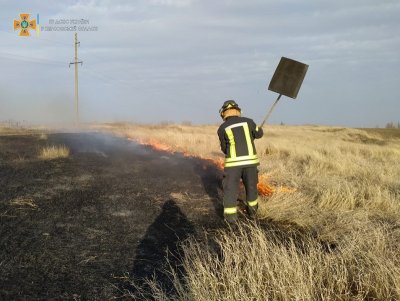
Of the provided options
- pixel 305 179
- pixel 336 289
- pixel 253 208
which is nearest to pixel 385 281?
pixel 336 289

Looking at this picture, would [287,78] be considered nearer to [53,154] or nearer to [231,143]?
[231,143]

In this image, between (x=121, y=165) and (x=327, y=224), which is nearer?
(x=327, y=224)

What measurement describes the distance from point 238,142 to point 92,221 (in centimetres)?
275

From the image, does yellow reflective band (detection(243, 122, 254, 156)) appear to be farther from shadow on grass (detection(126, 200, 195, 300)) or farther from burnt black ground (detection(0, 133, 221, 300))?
shadow on grass (detection(126, 200, 195, 300))

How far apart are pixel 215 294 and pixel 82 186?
639cm

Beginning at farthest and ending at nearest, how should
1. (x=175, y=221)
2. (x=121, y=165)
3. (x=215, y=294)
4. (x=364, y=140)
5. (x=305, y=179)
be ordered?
(x=364, y=140) < (x=121, y=165) < (x=305, y=179) < (x=175, y=221) < (x=215, y=294)

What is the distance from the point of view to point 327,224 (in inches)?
237

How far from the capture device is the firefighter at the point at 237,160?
20.9 feet

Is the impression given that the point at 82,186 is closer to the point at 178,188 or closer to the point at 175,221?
the point at 178,188

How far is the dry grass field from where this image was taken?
10.2 ft

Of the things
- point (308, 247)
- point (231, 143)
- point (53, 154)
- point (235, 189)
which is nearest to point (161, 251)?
point (235, 189)

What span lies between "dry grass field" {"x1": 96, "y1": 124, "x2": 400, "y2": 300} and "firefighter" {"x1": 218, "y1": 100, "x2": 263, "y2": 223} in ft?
1.44

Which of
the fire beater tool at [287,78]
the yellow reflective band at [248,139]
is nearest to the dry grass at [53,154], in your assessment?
the fire beater tool at [287,78]

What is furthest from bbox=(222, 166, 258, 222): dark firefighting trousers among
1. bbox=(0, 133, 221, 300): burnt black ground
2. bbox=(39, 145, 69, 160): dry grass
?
bbox=(39, 145, 69, 160): dry grass
